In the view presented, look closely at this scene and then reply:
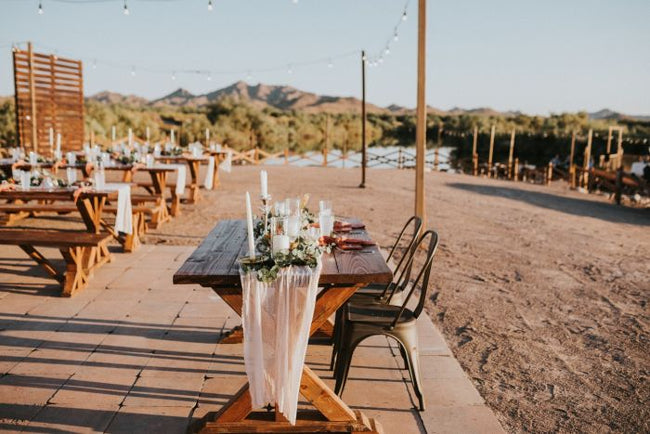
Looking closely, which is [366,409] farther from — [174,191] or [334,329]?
[174,191]

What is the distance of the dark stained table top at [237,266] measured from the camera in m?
2.20

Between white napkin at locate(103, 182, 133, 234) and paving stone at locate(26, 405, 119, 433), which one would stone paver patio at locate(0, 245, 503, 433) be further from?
white napkin at locate(103, 182, 133, 234)

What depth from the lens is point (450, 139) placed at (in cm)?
4462

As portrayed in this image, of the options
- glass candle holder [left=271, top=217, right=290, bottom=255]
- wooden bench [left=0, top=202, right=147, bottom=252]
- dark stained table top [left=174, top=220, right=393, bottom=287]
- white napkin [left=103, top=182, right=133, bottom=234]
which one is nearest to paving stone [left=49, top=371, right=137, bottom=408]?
dark stained table top [left=174, top=220, right=393, bottom=287]

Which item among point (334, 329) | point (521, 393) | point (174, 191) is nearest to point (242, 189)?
point (174, 191)

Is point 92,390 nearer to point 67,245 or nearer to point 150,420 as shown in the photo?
point 150,420

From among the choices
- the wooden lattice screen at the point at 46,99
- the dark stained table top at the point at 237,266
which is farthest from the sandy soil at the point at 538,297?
the wooden lattice screen at the point at 46,99

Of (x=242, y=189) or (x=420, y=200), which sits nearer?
(x=420, y=200)

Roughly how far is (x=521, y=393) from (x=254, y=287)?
1617mm

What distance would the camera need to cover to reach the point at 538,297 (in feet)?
14.9

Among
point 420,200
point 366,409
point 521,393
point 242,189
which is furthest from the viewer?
point 242,189

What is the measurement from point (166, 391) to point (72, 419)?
444 mm

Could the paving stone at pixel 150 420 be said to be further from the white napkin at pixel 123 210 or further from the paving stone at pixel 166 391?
the white napkin at pixel 123 210

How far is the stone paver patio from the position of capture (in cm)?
245
